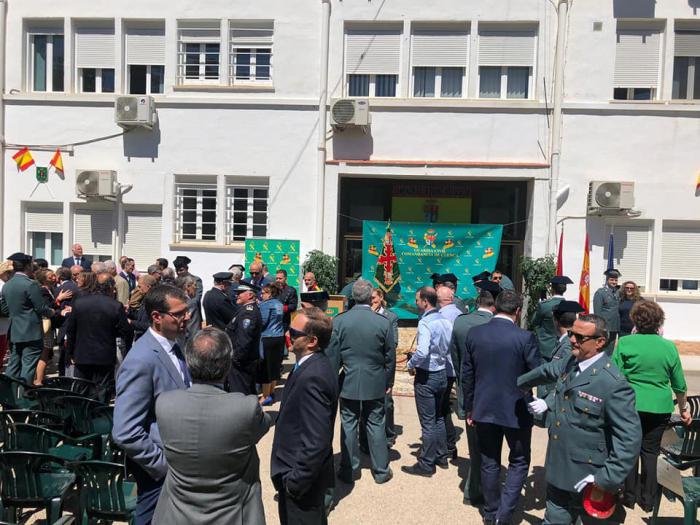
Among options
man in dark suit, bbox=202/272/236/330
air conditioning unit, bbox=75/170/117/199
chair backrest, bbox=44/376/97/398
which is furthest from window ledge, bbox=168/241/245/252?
chair backrest, bbox=44/376/97/398

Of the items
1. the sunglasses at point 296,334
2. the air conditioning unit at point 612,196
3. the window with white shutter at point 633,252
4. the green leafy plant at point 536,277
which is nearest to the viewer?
the sunglasses at point 296,334

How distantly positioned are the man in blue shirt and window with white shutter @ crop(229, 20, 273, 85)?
8924 mm

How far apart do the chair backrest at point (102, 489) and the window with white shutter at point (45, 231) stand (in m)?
10.9

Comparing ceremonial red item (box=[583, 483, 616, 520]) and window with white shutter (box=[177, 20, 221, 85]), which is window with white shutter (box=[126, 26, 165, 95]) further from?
ceremonial red item (box=[583, 483, 616, 520])

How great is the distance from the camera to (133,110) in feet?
38.9

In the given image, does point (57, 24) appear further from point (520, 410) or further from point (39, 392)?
point (520, 410)

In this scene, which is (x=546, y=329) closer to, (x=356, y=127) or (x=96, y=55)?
(x=356, y=127)

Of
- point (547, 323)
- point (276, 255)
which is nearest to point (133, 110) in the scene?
point (276, 255)

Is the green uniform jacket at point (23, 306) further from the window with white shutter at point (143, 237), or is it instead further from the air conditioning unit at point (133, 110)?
the air conditioning unit at point (133, 110)

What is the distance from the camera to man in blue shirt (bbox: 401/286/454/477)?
5445mm

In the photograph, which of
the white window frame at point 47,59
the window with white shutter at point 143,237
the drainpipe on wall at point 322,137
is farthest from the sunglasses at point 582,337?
the white window frame at point 47,59

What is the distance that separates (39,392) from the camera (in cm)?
468

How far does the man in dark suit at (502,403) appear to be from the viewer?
4.30 metres

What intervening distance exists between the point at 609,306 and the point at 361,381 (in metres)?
5.93
